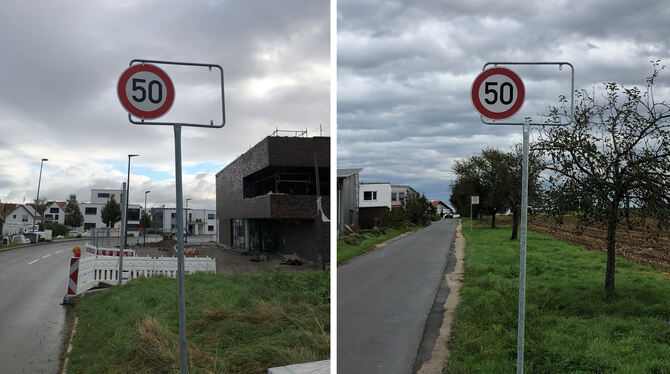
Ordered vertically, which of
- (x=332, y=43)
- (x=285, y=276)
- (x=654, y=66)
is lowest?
(x=285, y=276)

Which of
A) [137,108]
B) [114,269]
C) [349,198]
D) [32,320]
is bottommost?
[32,320]

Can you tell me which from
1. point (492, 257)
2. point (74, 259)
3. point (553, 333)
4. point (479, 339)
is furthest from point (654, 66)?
point (74, 259)

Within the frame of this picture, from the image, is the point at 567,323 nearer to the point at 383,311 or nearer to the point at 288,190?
the point at 383,311

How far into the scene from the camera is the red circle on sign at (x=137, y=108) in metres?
3.15

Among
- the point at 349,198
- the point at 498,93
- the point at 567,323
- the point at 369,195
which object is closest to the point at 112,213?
the point at 349,198

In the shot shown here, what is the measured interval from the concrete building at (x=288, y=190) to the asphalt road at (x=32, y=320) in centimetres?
754

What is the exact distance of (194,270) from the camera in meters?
15.2

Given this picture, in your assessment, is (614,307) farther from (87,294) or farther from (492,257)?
(87,294)

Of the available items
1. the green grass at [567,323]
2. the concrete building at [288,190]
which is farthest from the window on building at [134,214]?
the green grass at [567,323]

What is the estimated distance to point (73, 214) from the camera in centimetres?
5462

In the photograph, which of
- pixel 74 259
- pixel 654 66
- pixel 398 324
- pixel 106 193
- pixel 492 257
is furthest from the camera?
pixel 106 193

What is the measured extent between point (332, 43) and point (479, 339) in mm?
3707

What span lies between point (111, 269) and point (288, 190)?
943 centimetres

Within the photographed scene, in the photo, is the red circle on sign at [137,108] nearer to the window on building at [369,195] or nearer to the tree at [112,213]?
the tree at [112,213]
